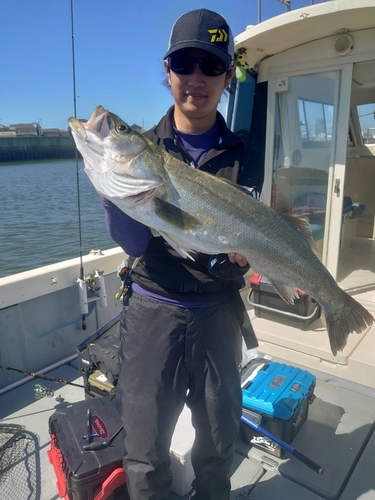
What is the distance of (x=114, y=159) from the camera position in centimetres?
178

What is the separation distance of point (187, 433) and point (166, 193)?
1.61 m

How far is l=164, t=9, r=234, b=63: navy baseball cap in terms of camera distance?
6.19 ft

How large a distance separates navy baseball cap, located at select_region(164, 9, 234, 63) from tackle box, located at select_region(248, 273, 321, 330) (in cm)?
280

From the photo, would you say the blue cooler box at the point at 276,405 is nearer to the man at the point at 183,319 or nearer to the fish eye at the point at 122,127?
the man at the point at 183,319

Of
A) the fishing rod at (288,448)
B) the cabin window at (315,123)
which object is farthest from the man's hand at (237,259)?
the cabin window at (315,123)

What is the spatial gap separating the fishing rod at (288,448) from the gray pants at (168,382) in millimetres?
741

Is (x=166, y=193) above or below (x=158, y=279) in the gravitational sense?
above

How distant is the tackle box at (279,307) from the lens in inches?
167

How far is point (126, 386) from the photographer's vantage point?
6.46 ft

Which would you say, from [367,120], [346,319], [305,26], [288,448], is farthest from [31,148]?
[346,319]

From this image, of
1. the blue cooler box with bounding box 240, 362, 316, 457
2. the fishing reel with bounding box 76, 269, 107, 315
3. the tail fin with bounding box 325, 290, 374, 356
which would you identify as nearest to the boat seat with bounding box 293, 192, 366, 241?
the blue cooler box with bounding box 240, 362, 316, 457

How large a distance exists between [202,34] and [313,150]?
3324 millimetres

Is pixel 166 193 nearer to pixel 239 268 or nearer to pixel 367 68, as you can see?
pixel 239 268

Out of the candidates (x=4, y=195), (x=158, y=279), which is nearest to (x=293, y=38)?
(x=158, y=279)
